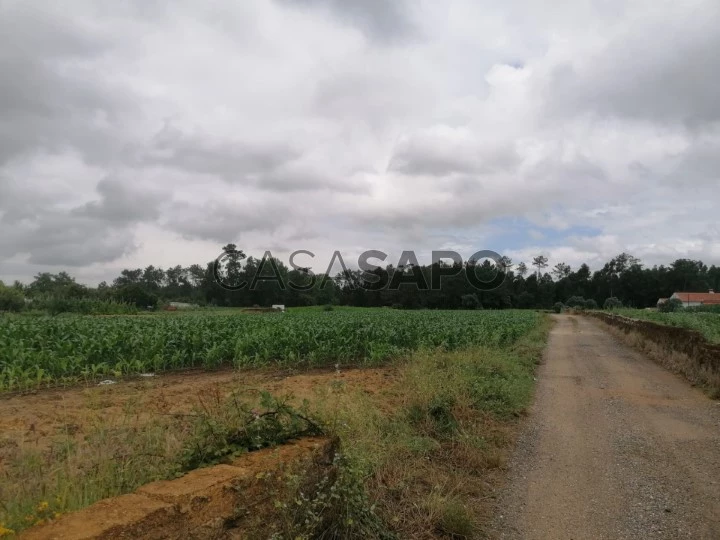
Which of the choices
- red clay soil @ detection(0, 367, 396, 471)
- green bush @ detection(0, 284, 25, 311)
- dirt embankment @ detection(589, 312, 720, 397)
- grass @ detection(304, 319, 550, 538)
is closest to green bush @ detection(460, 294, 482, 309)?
green bush @ detection(0, 284, 25, 311)

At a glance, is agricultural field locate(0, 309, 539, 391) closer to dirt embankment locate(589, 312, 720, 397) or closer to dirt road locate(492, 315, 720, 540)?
dirt road locate(492, 315, 720, 540)

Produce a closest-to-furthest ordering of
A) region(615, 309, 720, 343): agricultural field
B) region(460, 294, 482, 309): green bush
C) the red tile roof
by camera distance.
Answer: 1. region(615, 309, 720, 343): agricultural field
2. the red tile roof
3. region(460, 294, 482, 309): green bush

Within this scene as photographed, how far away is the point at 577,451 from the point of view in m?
6.80

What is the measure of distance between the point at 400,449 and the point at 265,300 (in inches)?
3445

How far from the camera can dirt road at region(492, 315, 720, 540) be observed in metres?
4.61

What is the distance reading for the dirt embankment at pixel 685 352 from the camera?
11547mm

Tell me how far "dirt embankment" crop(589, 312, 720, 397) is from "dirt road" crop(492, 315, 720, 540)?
588mm

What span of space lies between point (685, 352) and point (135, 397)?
1463 cm

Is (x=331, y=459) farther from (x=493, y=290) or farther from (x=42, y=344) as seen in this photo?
(x=493, y=290)

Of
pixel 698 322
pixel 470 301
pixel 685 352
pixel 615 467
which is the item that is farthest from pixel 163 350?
pixel 470 301

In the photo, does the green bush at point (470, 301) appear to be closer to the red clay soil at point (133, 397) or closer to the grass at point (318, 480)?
the red clay soil at point (133, 397)

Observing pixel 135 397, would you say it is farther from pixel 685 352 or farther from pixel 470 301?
pixel 470 301

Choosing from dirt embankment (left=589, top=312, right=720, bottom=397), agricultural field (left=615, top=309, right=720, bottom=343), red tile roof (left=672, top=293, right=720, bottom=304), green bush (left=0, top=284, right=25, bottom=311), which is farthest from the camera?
red tile roof (left=672, top=293, right=720, bottom=304)

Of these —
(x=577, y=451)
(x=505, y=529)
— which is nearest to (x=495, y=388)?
(x=577, y=451)
